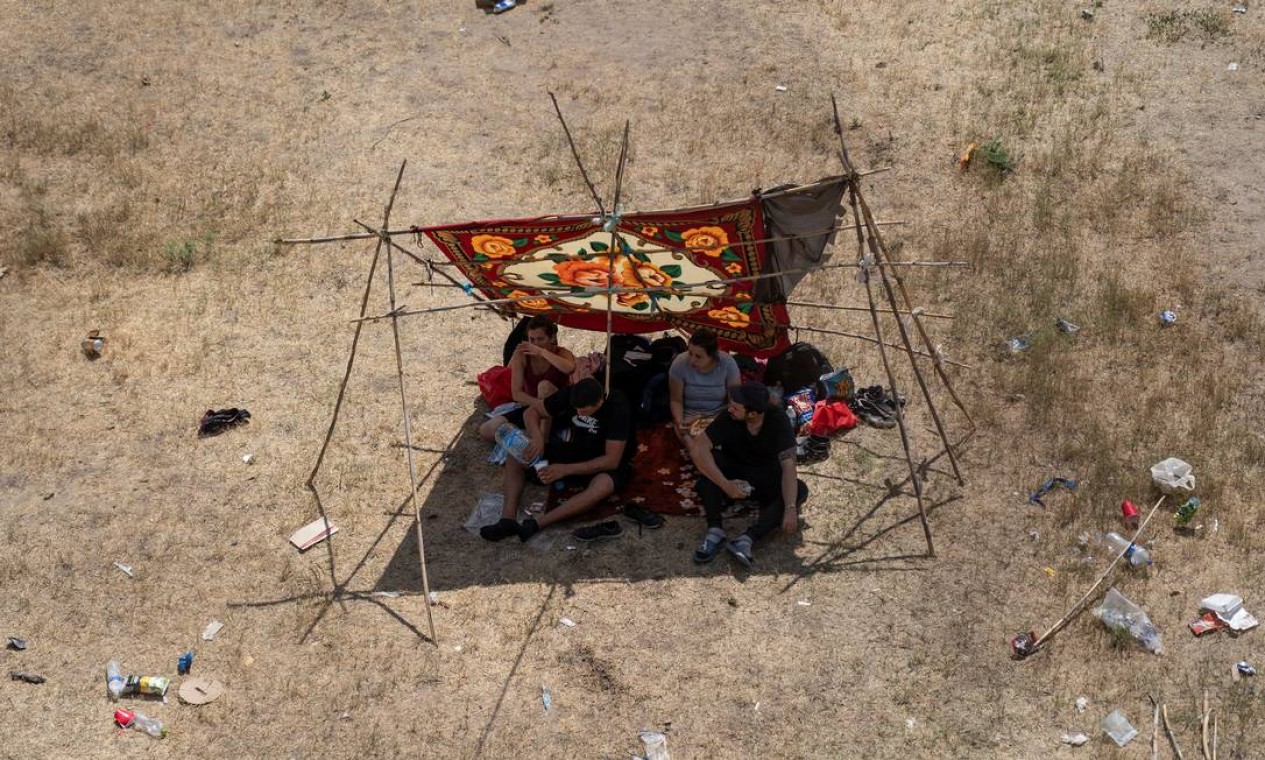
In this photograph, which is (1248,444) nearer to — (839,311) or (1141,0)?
(839,311)

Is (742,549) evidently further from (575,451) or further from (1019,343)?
(1019,343)

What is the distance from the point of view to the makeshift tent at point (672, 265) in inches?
236

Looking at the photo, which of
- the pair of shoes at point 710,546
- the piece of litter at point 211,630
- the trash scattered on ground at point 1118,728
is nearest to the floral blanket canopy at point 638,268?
the pair of shoes at point 710,546

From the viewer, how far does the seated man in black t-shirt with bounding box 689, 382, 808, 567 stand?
6.18m

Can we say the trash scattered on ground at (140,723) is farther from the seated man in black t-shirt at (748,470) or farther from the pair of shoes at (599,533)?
the seated man in black t-shirt at (748,470)

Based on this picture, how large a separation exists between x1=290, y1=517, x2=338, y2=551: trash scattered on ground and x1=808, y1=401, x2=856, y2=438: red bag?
294cm

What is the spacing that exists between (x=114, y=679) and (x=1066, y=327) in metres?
6.22

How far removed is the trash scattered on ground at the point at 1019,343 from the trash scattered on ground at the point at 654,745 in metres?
3.90

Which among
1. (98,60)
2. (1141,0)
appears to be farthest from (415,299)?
(1141,0)

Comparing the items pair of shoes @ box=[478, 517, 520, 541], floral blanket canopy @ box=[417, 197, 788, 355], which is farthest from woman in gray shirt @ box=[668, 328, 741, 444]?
pair of shoes @ box=[478, 517, 520, 541]

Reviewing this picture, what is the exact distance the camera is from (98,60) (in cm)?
1163

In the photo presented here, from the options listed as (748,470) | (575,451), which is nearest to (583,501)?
(575,451)

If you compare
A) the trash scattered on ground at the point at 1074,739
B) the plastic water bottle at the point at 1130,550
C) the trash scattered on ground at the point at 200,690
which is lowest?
the trash scattered on ground at the point at 1074,739

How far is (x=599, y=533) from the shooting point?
640 cm
